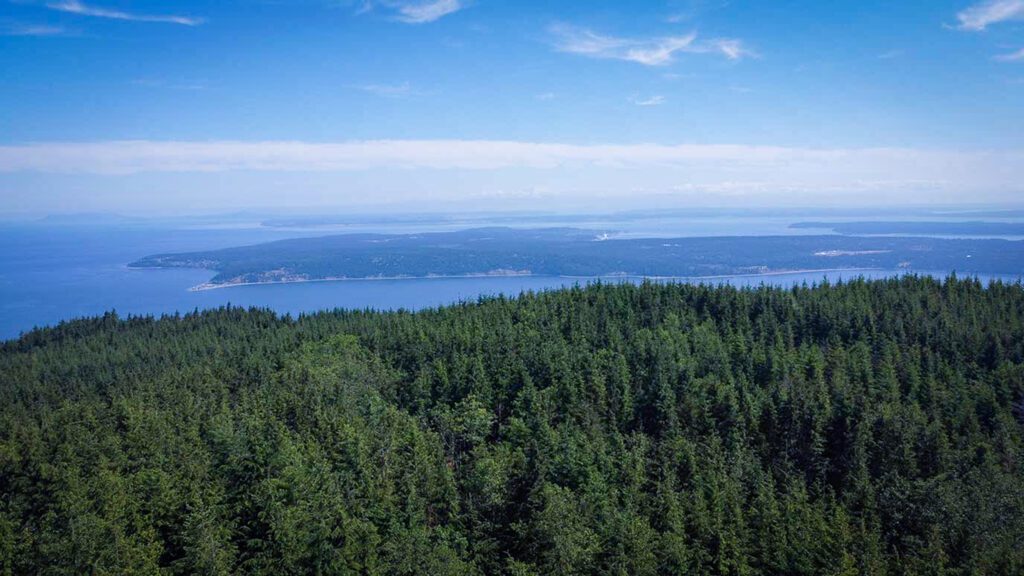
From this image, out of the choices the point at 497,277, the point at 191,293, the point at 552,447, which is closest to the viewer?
the point at 552,447

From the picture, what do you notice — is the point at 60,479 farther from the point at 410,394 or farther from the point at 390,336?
the point at 390,336

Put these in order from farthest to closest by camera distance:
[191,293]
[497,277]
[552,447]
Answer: [497,277]
[191,293]
[552,447]

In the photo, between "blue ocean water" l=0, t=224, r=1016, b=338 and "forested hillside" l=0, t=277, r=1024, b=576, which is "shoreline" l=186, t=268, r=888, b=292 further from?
"forested hillside" l=0, t=277, r=1024, b=576

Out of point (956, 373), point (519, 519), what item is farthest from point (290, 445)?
point (956, 373)

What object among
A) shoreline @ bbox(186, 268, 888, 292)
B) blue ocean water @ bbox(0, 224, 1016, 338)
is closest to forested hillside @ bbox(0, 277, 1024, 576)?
blue ocean water @ bbox(0, 224, 1016, 338)

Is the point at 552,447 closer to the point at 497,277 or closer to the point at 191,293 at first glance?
the point at 191,293

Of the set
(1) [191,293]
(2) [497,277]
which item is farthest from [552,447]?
(2) [497,277]

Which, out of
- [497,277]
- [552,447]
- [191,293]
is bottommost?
[191,293]

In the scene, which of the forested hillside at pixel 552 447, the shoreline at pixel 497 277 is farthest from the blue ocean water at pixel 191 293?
the forested hillside at pixel 552 447

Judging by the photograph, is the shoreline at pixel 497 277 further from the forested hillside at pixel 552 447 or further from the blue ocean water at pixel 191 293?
the forested hillside at pixel 552 447
